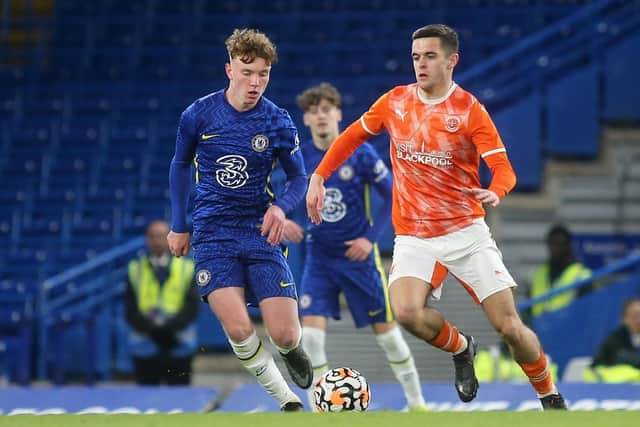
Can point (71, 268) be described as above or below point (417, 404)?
above

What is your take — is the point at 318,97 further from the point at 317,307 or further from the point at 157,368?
the point at 157,368

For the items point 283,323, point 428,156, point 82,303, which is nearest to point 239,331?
point 283,323

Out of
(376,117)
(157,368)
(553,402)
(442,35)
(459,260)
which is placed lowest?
(157,368)

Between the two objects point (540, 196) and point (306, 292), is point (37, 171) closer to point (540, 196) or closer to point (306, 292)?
point (540, 196)

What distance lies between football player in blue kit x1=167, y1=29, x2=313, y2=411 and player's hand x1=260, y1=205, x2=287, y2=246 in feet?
0.06

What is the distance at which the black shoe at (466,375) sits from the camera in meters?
7.29

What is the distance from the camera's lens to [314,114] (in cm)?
896

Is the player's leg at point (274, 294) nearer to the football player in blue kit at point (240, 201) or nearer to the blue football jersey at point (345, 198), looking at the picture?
the football player in blue kit at point (240, 201)

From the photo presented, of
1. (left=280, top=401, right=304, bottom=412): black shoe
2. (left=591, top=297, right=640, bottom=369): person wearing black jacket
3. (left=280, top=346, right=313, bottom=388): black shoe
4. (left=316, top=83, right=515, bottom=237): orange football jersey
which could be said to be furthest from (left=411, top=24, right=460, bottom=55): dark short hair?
(left=591, top=297, right=640, bottom=369): person wearing black jacket

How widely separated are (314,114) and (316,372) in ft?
5.77

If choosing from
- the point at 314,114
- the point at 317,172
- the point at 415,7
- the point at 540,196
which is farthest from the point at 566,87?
the point at 317,172

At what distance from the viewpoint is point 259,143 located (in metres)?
7.32

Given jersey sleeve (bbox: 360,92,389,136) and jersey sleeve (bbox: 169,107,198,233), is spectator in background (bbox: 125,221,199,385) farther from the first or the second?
→ jersey sleeve (bbox: 360,92,389,136)

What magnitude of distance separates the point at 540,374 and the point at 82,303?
24.6 feet
